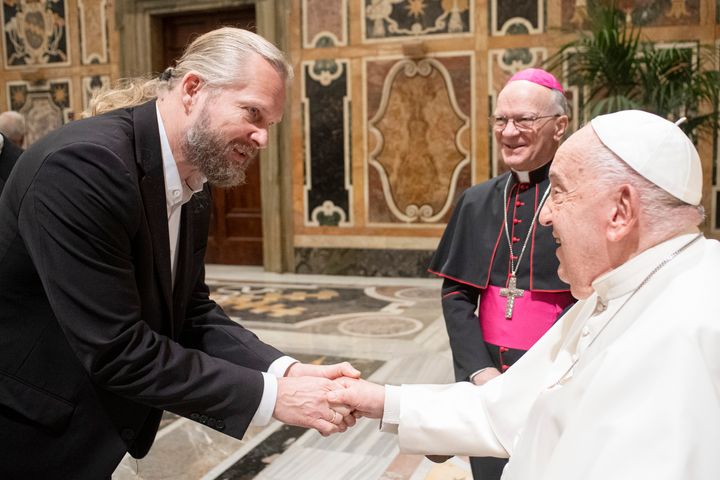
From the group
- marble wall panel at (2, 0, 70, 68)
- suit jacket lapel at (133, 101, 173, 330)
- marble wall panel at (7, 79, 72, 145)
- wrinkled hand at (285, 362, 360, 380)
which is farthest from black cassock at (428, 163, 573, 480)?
marble wall panel at (2, 0, 70, 68)

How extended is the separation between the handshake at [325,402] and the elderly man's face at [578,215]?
0.76m

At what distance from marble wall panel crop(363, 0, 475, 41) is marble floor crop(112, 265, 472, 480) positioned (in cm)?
266

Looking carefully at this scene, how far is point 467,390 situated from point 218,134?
0.99 metres

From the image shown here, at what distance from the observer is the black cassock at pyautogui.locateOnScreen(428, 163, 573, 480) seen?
2510mm

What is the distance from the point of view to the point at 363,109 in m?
8.05

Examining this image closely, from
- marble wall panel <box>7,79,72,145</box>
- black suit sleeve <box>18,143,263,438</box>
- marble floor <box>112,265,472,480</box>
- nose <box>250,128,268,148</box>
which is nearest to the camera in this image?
black suit sleeve <box>18,143,263,438</box>

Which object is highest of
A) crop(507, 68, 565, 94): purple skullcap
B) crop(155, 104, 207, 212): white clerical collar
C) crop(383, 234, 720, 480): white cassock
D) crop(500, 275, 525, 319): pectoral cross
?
crop(507, 68, 565, 94): purple skullcap

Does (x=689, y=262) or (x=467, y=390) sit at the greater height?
(x=689, y=262)

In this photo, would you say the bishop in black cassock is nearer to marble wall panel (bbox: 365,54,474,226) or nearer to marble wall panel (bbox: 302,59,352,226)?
marble wall panel (bbox: 365,54,474,226)

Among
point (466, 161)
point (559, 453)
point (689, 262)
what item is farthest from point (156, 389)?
point (466, 161)

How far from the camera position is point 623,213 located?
4.98 feet

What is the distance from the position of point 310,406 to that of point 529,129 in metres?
1.22

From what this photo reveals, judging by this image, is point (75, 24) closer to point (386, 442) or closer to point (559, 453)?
point (386, 442)

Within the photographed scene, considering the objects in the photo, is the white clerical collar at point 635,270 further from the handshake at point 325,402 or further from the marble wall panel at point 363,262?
the marble wall panel at point 363,262
